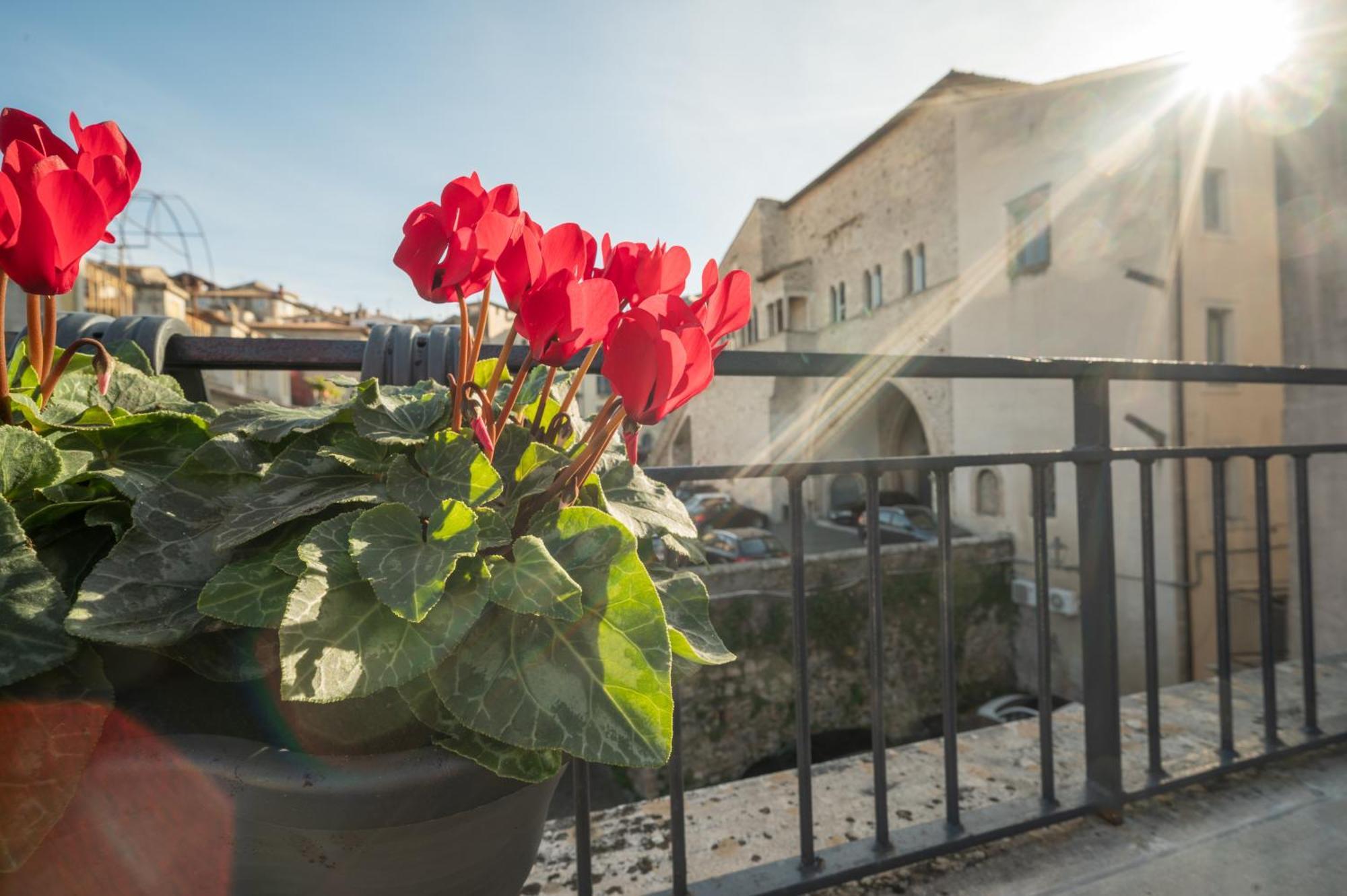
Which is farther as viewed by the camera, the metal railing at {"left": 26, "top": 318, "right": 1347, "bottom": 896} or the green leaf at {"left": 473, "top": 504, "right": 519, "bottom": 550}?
the metal railing at {"left": 26, "top": 318, "right": 1347, "bottom": 896}

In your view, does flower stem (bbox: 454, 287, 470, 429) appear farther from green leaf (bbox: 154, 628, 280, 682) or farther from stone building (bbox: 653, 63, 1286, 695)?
stone building (bbox: 653, 63, 1286, 695)

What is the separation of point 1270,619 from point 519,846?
7.09 ft

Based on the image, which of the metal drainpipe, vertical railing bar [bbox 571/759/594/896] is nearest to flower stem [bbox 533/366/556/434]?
vertical railing bar [bbox 571/759/594/896]

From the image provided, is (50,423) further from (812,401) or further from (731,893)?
(812,401)

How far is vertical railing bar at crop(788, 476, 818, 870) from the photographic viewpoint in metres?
1.30

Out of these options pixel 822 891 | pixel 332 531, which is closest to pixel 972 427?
pixel 822 891

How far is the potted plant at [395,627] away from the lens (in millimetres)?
463

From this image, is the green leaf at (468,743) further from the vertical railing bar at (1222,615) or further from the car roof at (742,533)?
the car roof at (742,533)

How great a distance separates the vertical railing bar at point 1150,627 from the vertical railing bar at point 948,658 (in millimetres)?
427

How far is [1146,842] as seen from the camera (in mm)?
1501

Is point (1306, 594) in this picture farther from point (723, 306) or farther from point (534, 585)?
point (534, 585)

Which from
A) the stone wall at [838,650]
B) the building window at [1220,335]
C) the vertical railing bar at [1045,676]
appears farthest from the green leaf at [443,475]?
the building window at [1220,335]

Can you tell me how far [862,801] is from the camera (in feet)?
5.41

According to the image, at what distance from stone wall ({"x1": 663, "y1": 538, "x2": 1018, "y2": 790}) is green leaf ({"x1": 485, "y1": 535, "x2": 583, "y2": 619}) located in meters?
10.0
